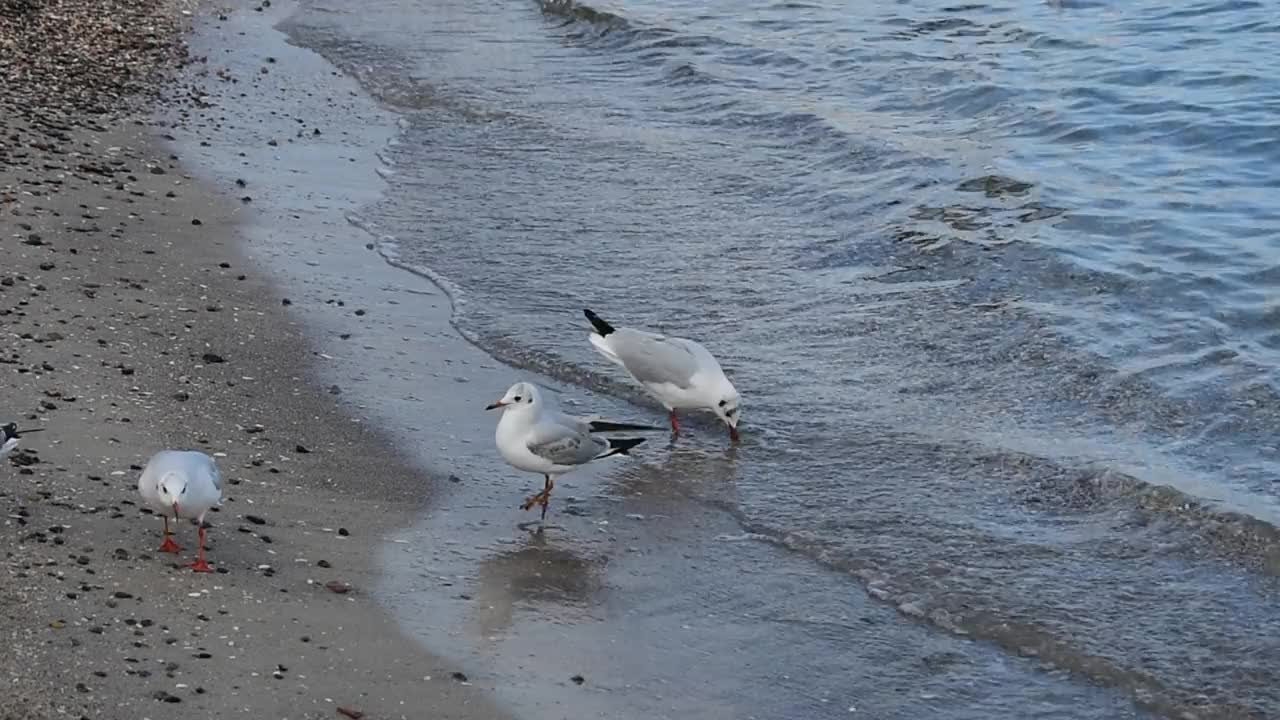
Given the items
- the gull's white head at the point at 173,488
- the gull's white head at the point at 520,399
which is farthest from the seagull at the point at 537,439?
→ the gull's white head at the point at 173,488

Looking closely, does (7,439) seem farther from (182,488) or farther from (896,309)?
(896,309)

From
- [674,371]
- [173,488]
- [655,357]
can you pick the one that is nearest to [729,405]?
[674,371]

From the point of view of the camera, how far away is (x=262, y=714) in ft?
17.1

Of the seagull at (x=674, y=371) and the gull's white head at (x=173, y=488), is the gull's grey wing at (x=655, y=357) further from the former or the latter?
the gull's white head at (x=173, y=488)

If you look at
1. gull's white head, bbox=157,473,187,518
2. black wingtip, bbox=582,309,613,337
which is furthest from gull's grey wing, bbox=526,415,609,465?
gull's white head, bbox=157,473,187,518

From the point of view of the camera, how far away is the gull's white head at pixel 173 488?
601 cm

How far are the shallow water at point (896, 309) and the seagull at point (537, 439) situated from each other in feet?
0.87

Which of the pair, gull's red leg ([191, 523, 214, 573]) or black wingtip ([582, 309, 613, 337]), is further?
black wingtip ([582, 309, 613, 337])

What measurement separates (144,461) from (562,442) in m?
1.66

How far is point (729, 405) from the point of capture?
832cm

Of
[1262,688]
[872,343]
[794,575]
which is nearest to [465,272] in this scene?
[872,343]

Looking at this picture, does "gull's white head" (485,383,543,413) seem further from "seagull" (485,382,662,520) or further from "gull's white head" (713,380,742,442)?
"gull's white head" (713,380,742,442)

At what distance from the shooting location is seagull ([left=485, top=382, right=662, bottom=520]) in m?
7.23

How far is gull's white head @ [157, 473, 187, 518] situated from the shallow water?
839 mm
